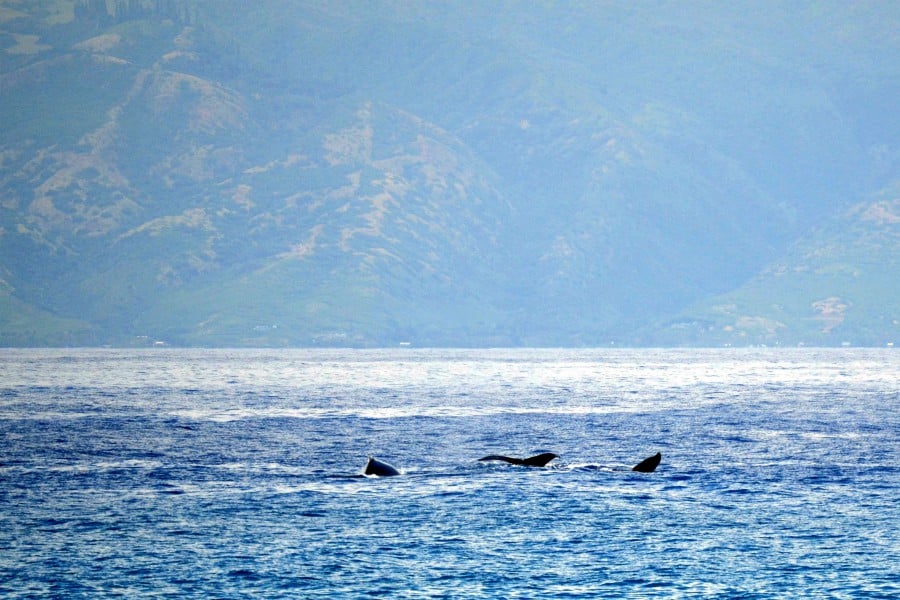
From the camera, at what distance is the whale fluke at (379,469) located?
68312mm

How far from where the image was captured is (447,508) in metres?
57.2

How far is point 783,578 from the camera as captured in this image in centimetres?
4275

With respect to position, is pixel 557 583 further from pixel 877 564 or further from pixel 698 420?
pixel 698 420

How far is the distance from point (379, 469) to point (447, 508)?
11982 mm

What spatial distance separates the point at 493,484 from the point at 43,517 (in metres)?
21.3

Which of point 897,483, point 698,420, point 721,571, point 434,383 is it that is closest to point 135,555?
point 721,571

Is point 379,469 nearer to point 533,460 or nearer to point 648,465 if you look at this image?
point 533,460

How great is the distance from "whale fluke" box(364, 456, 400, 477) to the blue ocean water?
2.23 feet

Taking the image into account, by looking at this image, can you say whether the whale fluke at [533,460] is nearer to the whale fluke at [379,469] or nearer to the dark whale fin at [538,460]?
the dark whale fin at [538,460]

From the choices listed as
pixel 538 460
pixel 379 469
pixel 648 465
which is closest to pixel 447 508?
pixel 379 469

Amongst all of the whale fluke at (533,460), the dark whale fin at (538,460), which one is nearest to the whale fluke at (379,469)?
the whale fluke at (533,460)

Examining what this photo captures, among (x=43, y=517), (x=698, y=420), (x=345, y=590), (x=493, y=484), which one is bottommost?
(x=345, y=590)

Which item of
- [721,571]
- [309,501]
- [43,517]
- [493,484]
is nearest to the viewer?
[721,571]

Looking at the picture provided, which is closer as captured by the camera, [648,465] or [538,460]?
[648,465]
